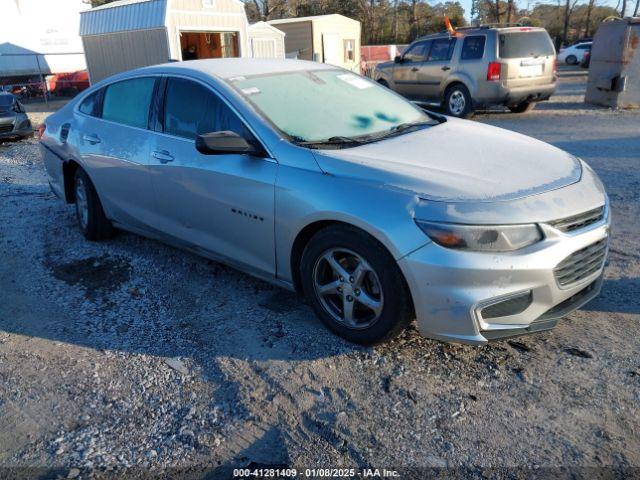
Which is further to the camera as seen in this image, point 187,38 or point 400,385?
point 187,38

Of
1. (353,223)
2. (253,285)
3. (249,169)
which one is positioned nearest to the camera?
(353,223)

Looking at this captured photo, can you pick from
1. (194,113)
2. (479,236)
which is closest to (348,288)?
(479,236)

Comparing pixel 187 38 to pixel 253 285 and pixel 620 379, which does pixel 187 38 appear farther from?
pixel 620 379

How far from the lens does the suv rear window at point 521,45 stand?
1191 cm

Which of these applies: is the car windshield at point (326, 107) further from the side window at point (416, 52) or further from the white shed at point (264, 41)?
the white shed at point (264, 41)

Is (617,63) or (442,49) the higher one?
(442,49)

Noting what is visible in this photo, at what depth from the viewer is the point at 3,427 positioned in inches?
111

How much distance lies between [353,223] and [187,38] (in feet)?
74.6

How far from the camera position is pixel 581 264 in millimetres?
3041

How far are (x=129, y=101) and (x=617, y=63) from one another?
40.9 ft

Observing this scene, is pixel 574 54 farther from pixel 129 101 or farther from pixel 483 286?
pixel 483 286

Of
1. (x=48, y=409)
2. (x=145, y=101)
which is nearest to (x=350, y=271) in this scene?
(x=48, y=409)

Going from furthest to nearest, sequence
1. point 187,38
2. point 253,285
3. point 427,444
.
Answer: point 187,38
point 253,285
point 427,444

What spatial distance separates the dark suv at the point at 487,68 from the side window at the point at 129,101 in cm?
918
